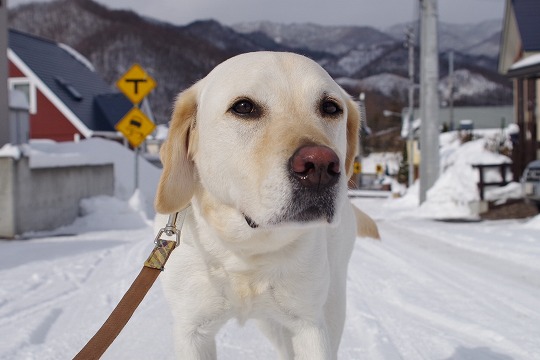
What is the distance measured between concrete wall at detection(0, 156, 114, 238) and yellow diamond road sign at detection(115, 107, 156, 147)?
49.4 inches

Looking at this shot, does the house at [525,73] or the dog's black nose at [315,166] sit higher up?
the house at [525,73]

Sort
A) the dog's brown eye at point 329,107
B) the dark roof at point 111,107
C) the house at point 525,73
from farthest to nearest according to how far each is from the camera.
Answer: the dark roof at point 111,107 < the house at point 525,73 < the dog's brown eye at point 329,107

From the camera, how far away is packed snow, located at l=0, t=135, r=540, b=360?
13.0ft

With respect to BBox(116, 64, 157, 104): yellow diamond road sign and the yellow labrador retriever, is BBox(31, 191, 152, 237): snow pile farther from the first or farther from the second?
the yellow labrador retriever

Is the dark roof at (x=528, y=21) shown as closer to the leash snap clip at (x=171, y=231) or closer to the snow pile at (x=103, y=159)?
the snow pile at (x=103, y=159)

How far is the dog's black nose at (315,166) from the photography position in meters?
2.09

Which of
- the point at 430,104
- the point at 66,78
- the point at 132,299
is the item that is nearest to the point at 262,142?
the point at 132,299

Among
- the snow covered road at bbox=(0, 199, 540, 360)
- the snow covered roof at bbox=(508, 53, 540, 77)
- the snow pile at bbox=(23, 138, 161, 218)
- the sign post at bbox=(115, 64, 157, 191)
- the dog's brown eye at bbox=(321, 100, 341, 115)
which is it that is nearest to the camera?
the dog's brown eye at bbox=(321, 100, 341, 115)

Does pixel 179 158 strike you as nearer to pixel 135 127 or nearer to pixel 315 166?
pixel 315 166

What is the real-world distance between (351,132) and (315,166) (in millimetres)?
955

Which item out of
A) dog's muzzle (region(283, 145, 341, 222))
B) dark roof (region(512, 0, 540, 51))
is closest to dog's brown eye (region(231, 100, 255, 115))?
dog's muzzle (region(283, 145, 341, 222))

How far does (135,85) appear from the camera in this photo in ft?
50.4

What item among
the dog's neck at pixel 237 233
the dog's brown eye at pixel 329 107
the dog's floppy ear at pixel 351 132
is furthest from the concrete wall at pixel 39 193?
the dog's brown eye at pixel 329 107

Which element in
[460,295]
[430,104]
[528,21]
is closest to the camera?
[460,295]
